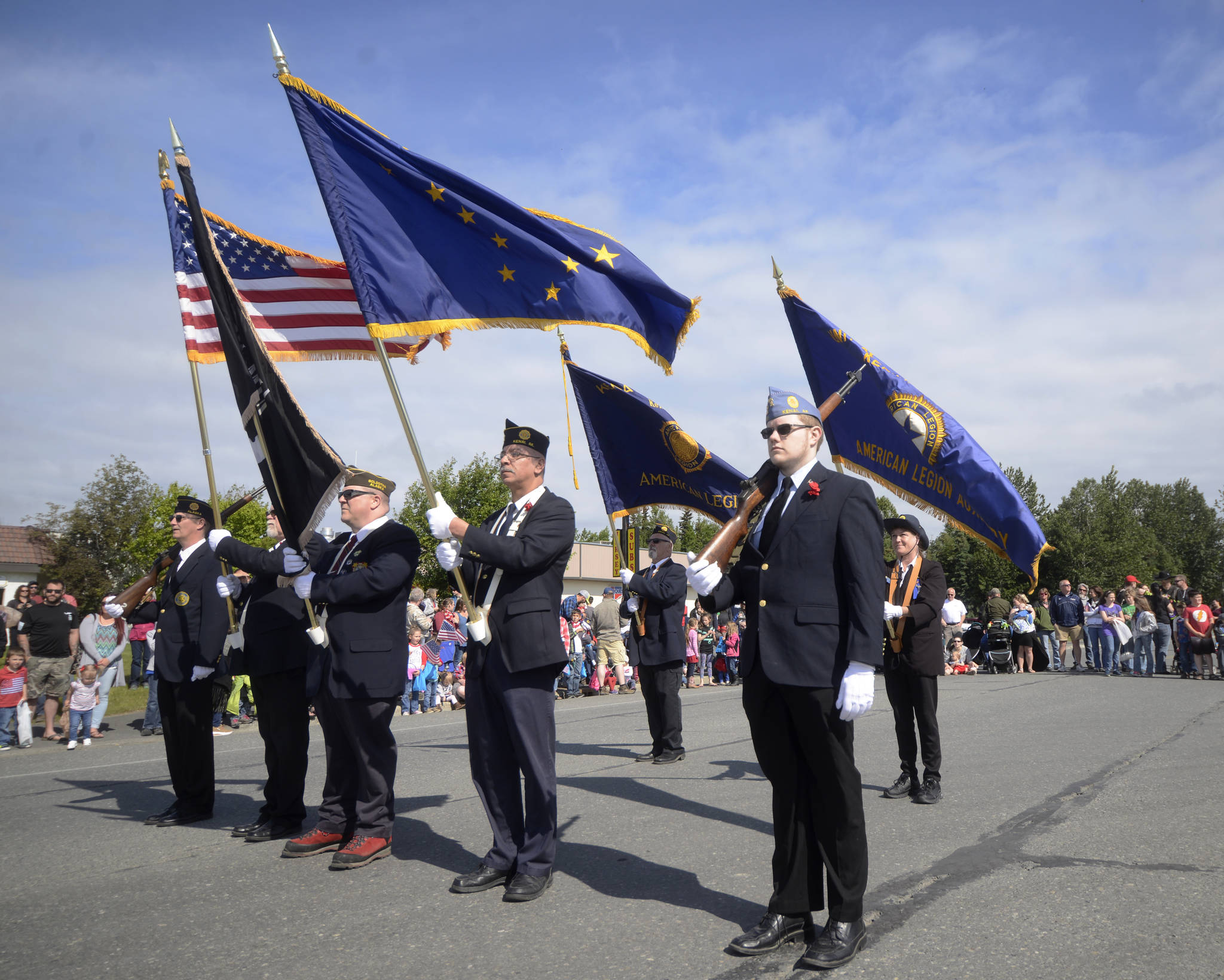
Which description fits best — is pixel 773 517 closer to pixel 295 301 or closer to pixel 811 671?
pixel 811 671

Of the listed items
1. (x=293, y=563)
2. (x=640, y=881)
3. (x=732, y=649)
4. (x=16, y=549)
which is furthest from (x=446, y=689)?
(x=16, y=549)

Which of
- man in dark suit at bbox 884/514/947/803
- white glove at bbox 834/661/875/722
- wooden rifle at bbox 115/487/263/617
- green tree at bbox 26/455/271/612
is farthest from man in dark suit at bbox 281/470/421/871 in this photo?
green tree at bbox 26/455/271/612

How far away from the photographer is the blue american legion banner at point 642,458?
8.41 metres

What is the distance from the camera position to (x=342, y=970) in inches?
133

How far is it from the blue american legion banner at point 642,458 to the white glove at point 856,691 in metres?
4.99

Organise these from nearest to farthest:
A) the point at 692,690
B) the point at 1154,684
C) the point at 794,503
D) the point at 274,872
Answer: the point at 794,503 → the point at 274,872 → the point at 1154,684 → the point at 692,690

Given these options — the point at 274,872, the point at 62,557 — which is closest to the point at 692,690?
the point at 274,872

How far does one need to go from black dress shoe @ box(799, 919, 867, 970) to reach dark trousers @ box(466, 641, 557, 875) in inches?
55.9

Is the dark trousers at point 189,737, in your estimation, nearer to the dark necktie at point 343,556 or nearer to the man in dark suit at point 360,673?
the man in dark suit at point 360,673

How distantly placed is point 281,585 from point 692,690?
1327 centimetres

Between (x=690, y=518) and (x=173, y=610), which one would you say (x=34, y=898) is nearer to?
(x=173, y=610)

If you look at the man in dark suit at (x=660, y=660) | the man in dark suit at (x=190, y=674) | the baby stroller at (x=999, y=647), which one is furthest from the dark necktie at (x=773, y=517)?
the baby stroller at (x=999, y=647)

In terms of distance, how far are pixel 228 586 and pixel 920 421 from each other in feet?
16.1

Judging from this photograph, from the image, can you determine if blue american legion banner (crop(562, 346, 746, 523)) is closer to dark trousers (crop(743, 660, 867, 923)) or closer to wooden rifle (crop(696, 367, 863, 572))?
wooden rifle (crop(696, 367, 863, 572))
